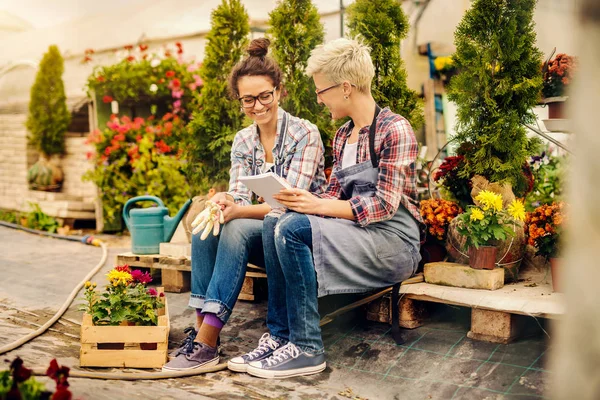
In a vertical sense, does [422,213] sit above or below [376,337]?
above

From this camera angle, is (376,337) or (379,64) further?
(379,64)

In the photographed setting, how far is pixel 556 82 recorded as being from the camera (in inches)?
138

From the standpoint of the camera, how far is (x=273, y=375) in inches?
119

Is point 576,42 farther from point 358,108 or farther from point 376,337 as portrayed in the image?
point 376,337

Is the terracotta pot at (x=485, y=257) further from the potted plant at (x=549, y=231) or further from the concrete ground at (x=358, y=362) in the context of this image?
the concrete ground at (x=358, y=362)

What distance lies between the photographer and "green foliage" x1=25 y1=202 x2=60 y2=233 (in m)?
7.21

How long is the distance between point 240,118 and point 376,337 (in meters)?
2.13

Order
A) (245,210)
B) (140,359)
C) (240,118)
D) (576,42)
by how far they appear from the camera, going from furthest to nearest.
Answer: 1. (240,118)
2. (245,210)
3. (140,359)
4. (576,42)

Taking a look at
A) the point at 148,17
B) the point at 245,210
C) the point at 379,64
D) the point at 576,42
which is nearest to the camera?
the point at 576,42

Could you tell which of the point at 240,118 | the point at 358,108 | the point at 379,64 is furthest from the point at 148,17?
the point at 358,108

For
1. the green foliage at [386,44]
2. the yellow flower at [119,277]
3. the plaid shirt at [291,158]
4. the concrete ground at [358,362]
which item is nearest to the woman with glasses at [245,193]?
the plaid shirt at [291,158]

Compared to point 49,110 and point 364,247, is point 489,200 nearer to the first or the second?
point 364,247

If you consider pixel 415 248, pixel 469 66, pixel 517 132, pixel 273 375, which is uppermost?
pixel 469 66

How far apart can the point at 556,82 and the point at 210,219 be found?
6.20ft
